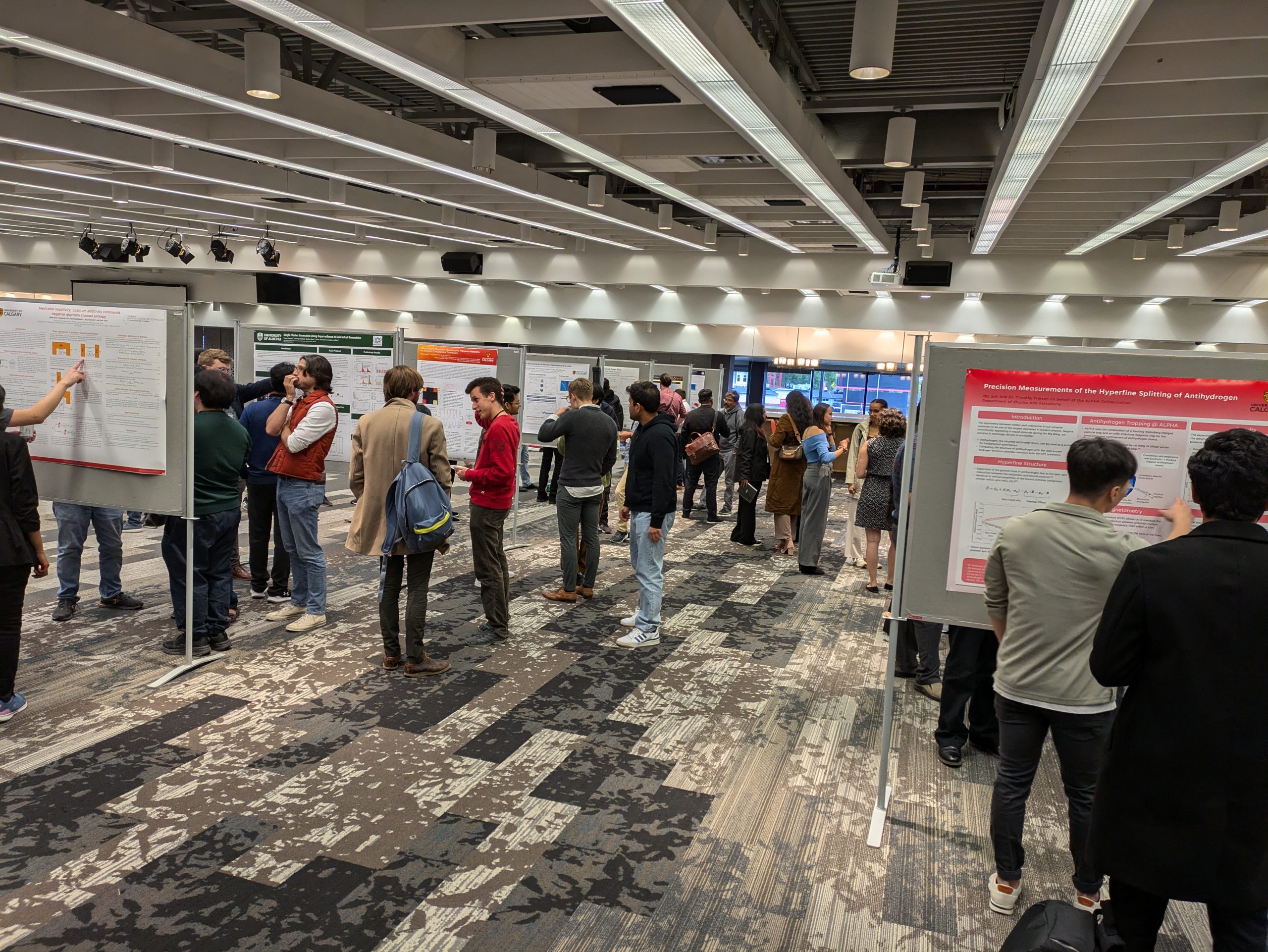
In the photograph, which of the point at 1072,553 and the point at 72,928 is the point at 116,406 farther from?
the point at 1072,553

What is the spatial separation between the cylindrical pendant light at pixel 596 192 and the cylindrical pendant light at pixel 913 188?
9.10 ft

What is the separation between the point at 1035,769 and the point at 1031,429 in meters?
1.16

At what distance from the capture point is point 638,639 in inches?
205

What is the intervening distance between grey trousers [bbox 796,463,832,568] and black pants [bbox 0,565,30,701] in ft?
18.4

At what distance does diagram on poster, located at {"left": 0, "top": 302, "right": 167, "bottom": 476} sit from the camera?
14.1 ft

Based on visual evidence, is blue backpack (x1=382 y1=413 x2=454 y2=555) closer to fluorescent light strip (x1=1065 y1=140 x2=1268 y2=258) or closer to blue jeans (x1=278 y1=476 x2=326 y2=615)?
blue jeans (x1=278 y1=476 x2=326 y2=615)

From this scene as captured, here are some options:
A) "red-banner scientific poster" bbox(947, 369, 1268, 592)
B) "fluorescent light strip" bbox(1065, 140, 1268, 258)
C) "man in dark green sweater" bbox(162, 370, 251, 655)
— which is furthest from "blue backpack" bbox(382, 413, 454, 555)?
"fluorescent light strip" bbox(1065, 140, 1268, 258)

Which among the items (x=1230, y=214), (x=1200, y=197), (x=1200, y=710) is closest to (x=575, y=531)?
(x=1200, y=710)

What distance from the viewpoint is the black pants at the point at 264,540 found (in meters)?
5.61

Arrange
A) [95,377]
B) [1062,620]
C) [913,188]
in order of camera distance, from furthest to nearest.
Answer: [913,188], [95,377], [1062,620]

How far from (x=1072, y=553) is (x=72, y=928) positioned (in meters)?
3.14

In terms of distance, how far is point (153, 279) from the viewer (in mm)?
18281

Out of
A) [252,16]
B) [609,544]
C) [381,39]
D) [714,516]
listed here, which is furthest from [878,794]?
[714,516]

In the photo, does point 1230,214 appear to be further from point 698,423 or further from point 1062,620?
point 1062,620
